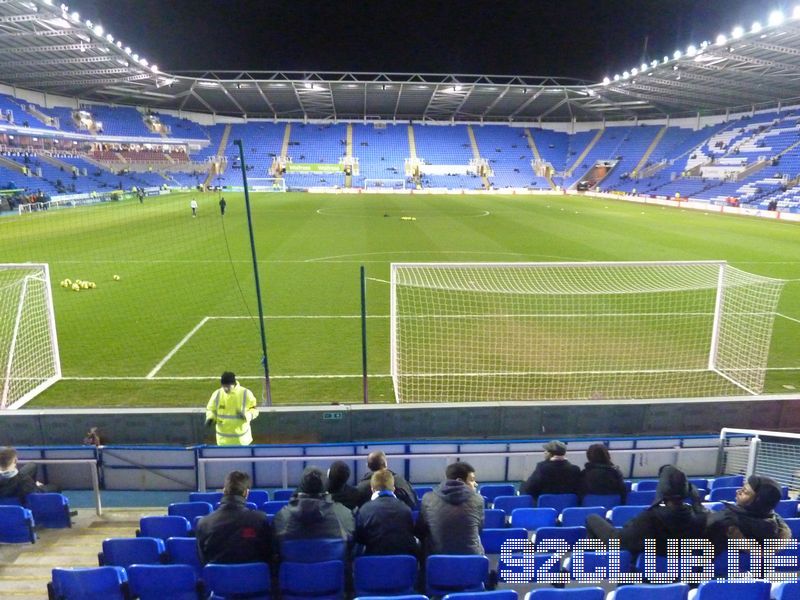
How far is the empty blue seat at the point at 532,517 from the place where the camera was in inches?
176

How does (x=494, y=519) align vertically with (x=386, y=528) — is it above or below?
below

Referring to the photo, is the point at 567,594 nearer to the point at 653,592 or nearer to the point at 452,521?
the point at 653,592

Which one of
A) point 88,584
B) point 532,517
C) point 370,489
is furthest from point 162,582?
point 532,517

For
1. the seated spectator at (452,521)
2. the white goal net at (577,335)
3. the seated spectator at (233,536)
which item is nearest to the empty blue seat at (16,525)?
the seated spectator at (233,536)

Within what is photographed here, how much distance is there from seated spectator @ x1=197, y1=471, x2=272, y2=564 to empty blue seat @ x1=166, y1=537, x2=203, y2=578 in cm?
21

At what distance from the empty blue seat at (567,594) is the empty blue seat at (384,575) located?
0.94m

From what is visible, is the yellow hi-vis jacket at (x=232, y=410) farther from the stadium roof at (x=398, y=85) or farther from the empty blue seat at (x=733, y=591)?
the stadium roof at (x=398, y=85)

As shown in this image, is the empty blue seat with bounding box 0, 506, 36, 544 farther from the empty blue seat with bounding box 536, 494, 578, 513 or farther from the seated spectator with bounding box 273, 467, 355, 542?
the empty blue seat with bounding box 536, 494, 578, 513

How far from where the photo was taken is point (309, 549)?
12.0ft

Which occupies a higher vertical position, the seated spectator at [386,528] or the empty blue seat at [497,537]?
the seated spectator at [386,528]

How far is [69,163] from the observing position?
162ft

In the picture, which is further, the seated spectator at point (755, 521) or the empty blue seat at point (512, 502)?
the empty blue seat at point (512, 502)

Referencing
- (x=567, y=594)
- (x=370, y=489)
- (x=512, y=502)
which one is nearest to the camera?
(x=567, y=594)

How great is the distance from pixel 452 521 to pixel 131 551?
237 cm
